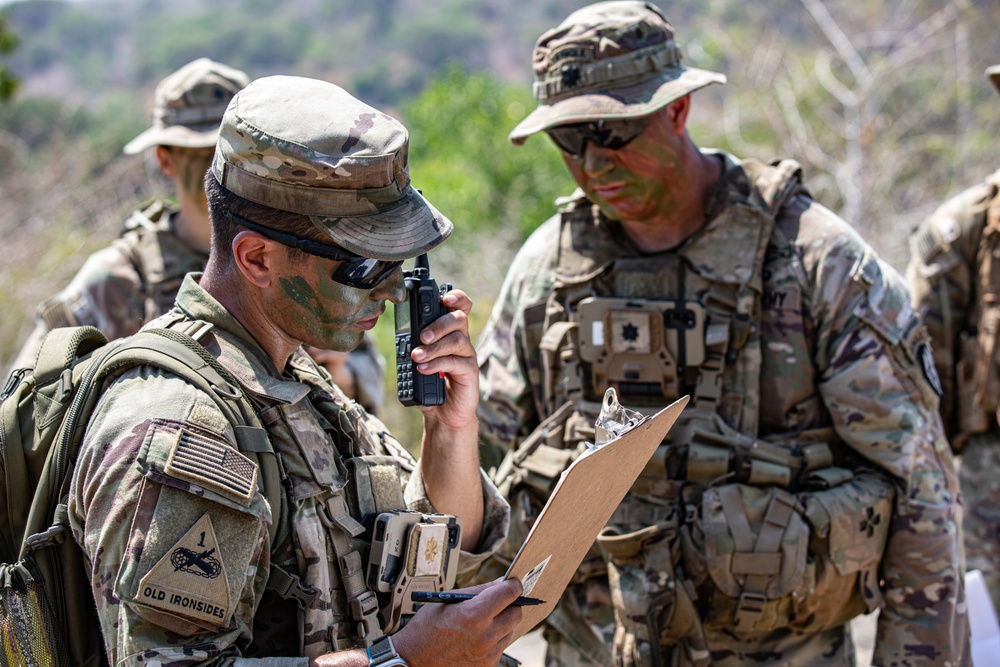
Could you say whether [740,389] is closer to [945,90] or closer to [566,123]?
[566,123]

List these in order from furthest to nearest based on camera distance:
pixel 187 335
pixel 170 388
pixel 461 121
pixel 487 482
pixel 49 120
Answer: pixel 49 120 < pixel 461 121 < pixel 487 482 < pixel 187 335 < pixel 170 388

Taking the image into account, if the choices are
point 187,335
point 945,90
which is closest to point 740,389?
point 187,335

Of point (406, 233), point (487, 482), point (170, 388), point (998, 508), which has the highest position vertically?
point (406, 233)

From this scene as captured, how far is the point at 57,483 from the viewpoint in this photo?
2.08 m

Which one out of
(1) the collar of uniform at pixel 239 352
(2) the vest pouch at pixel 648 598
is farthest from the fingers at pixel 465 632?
(2) the vest pouch at pixel 648 598

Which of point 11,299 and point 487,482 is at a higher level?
point 487,482

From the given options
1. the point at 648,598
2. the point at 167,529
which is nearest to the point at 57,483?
the point at 167,529

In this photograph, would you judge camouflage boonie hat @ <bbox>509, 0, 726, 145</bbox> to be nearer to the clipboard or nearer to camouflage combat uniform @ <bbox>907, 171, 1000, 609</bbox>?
the clipboard

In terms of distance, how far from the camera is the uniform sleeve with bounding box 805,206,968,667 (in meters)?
3.31

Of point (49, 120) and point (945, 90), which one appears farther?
point (49, 120)

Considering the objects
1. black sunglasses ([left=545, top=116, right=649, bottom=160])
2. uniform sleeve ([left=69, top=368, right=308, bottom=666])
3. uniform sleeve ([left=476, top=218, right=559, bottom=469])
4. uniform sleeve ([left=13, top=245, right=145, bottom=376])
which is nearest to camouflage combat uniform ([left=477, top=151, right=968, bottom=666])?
uniform sleeve ([left=476, top=218, right=559, bottom=469])

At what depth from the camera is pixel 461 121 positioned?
1788 cm

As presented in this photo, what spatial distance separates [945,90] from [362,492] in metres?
14.1

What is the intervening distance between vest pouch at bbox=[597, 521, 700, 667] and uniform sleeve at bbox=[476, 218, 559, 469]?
60 cm
